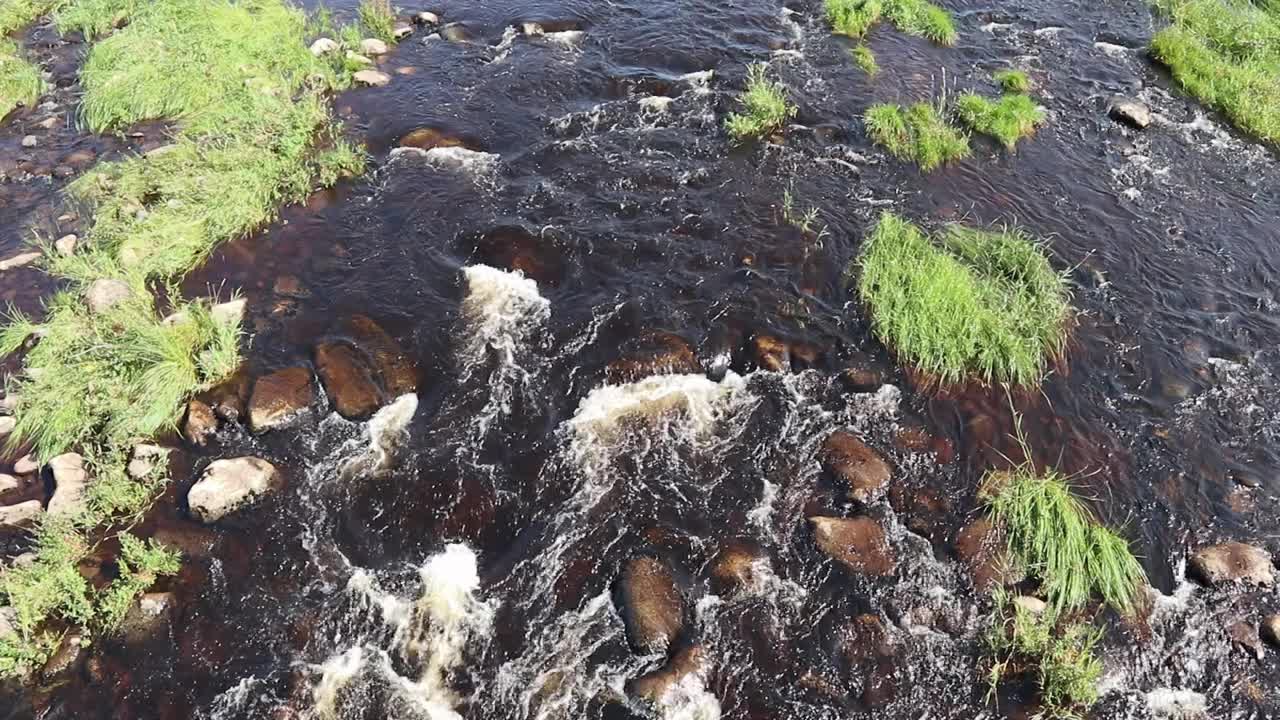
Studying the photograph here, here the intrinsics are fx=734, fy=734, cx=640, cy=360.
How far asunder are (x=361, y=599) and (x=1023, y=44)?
2709 cm

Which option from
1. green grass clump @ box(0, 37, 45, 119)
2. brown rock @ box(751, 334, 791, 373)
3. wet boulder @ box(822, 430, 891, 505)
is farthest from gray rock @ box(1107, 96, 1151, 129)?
green grass clump @ box(0, 37, 45, 119)

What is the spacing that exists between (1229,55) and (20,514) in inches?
1388

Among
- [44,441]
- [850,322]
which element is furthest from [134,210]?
[850,322]

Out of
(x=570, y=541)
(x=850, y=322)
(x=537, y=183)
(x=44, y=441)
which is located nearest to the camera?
(x=570, y=541)

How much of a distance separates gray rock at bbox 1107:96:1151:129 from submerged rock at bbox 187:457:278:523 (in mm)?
24576

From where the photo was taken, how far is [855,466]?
13.1 m

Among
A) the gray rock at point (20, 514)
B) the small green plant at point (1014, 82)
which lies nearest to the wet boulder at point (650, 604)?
the gray rock at point (20, 514)

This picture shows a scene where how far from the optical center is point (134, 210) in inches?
703

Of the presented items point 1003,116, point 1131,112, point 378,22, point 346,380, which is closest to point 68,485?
point 346,380

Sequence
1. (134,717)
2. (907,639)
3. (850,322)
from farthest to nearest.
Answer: (850,322) < (907,639) < (134,717)

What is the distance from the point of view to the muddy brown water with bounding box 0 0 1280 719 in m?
10.8

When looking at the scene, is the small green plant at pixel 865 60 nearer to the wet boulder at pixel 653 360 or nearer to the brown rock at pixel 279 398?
the wet boulder at pixel 653 360

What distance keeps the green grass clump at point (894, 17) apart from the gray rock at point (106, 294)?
22901 mm

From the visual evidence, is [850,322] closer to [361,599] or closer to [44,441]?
[361,599]
